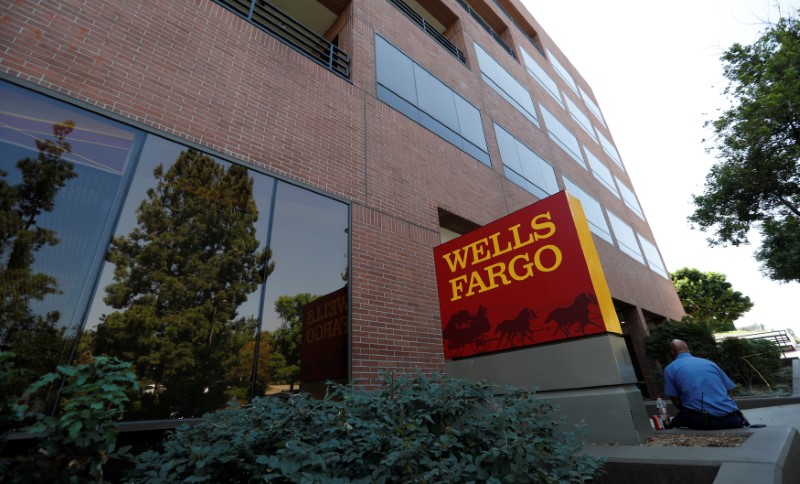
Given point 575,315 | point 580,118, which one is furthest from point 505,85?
point 575,315

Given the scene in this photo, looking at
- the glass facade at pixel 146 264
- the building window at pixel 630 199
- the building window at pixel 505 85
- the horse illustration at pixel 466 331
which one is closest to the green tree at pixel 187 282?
the glass facade at pixel 146 264

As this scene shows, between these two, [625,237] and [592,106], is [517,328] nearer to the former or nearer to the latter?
[625,237]

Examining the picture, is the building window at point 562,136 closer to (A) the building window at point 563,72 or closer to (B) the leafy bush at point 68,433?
(A) the building window at point 563,72

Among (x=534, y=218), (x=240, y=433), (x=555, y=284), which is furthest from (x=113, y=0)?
(x=555, y=284)

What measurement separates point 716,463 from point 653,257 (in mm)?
22700

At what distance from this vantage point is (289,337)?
5141 mm

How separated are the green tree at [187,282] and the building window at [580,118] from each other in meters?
21.3

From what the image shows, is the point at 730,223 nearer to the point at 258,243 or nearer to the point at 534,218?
the point at 534,218

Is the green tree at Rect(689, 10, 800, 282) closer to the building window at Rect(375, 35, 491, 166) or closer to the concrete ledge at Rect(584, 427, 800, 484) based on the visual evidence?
the building window at Rect(375, 35, 491, 166)

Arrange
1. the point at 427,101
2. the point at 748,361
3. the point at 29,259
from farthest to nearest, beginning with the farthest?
1. the point at 748,361
2. the point at 427,101
3. the point at 29,259

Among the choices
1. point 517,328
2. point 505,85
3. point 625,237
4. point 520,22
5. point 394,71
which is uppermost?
point 520,22

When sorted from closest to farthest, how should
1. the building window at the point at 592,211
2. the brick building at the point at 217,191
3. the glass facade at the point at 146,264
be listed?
the glass facade at the point at 146,264
the brick building at the point at 217,191
the building window at the point at 592,211

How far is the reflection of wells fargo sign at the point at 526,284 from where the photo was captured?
4.52m

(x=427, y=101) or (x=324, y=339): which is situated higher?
(x=427, y=101)
